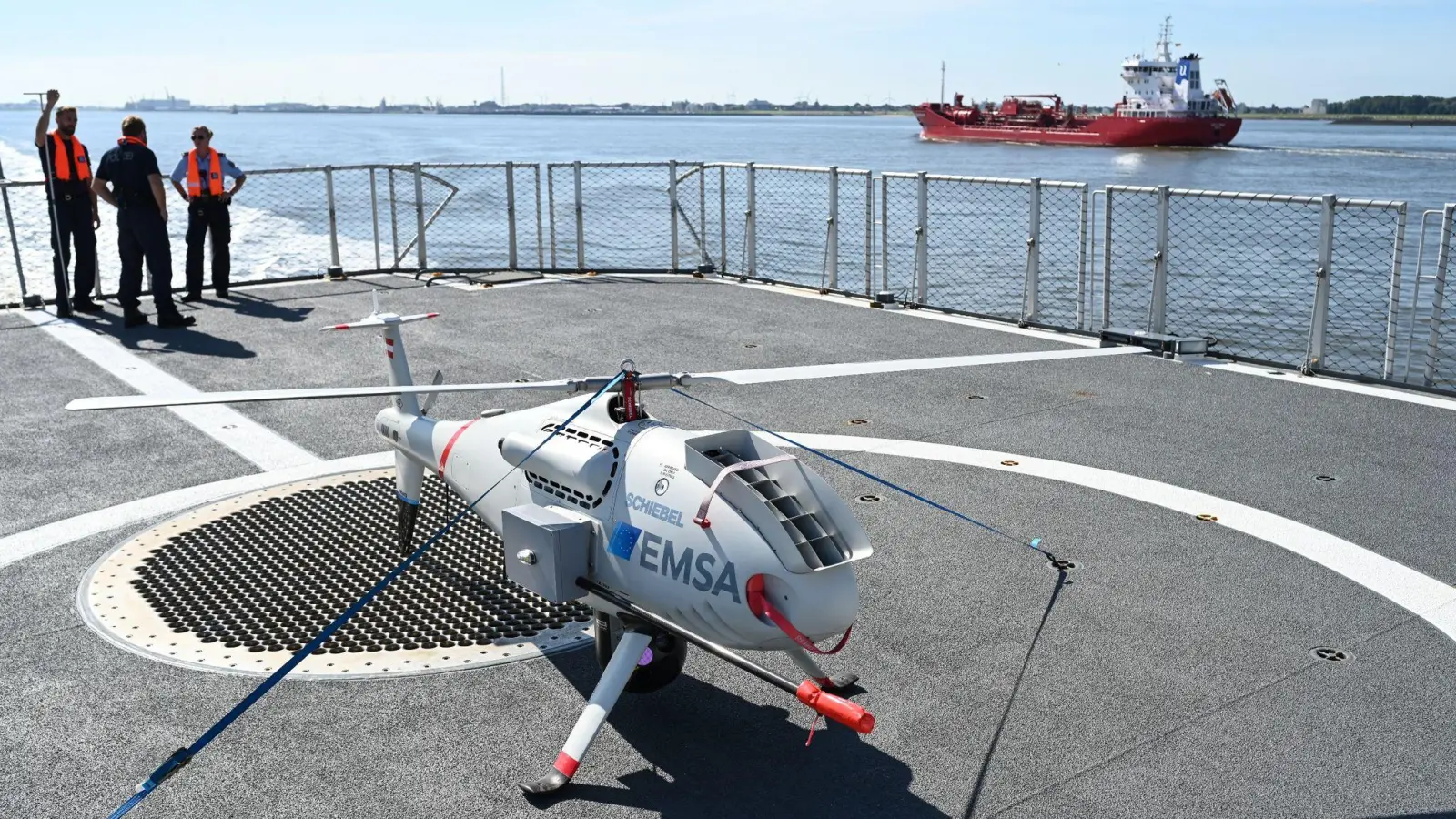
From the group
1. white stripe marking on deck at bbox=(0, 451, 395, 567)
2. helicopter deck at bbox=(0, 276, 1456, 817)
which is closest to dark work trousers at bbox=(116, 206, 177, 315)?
helicopter deck at bbox=(0, 276, 1456, 817)

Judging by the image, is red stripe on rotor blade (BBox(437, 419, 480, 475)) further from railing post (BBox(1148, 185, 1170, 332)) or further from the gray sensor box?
railing post (BBox(1148, 185, 1170, 332))

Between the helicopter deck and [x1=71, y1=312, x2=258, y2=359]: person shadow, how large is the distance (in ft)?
3.38

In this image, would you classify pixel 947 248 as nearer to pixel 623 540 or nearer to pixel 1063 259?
pixel 1063 259

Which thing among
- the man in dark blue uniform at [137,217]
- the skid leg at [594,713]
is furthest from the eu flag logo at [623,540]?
the man in dark blue uniform at [137,217]

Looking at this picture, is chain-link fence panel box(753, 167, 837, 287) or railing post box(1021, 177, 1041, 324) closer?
railing post box(1021, 177, 1041, 324)

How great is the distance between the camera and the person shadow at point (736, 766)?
157 inches

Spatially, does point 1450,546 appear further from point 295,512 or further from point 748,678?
point 295,512

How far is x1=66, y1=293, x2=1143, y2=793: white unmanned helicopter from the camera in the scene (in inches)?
153

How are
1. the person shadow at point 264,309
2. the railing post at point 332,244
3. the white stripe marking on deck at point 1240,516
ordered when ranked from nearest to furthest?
the white stripe marking on deck at point 1240,516, the person shadow at point 264,309, the railing post at point 332,244

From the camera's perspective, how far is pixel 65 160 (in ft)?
38.9

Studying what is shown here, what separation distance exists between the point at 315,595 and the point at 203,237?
28.1ft

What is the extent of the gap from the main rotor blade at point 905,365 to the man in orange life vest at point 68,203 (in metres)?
6.77

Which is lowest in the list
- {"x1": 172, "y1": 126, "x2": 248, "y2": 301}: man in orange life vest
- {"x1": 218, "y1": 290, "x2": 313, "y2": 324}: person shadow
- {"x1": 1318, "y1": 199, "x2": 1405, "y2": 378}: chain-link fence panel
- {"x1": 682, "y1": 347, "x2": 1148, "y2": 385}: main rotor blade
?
{"x1": 1318, "y1": 199, "x2": 1405, "y2": 378}: chain-link fence panel

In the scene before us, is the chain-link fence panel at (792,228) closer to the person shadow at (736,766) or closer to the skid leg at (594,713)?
the person shadow at (736,766)
